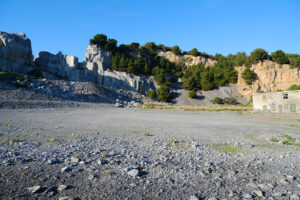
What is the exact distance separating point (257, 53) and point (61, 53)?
3659 inches

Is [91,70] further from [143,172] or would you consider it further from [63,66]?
[143,172]

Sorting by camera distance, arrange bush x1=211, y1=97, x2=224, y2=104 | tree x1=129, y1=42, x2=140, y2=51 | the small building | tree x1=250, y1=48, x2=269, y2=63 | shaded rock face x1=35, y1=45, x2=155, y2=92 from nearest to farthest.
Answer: the small building < bush x1=211, y1=97, x2=224, y2=104 < shaded rock face x1=35, y1=45, x2=155, y2=92 < tree x1=250, y1=48, x2=269, y2=63 < tree x1=129, y1=42, x2=140, y2=51

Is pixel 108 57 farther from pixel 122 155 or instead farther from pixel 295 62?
pixel 295 62

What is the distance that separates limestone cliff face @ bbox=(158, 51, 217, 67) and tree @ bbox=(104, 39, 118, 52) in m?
25.8

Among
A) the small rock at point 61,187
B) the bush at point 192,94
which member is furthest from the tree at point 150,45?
the small rock at point 61,187

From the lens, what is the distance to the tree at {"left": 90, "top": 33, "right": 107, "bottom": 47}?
254 ft

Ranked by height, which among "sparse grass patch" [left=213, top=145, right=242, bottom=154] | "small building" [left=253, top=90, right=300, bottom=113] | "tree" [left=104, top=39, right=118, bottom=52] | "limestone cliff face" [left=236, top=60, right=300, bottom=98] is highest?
"tree" [left=104, top=39, right=118, bottom=52]

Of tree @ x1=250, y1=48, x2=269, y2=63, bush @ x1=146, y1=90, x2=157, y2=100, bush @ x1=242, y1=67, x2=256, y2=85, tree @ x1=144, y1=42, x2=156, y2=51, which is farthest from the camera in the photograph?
tree @ x1=144, y1=42, x2=156, y2=51

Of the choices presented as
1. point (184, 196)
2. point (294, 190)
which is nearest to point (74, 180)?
point (184, 196)

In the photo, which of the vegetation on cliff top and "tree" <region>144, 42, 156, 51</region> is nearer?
the vegetation on cliff top

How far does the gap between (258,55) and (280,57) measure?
940 cm

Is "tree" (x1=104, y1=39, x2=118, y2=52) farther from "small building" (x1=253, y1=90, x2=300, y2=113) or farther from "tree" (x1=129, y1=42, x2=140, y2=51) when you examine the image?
"small building" (x1=253, y1=90, x2=300, y2=113)

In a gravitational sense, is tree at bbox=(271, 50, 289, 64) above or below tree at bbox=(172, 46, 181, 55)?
below

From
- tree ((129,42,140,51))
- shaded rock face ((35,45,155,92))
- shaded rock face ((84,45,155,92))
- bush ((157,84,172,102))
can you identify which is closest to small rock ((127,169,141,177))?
bush ((157,84,172,102))
